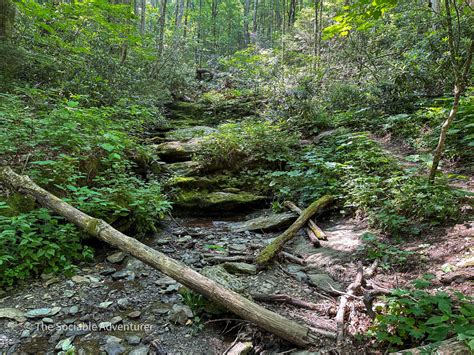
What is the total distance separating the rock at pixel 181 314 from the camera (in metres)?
2.97

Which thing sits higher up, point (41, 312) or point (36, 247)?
point (36, 247)

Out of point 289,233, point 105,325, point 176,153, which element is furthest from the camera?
point 176,153

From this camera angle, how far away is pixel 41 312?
2869mm

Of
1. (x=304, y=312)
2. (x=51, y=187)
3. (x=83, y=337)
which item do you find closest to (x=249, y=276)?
(x=304, y=312)

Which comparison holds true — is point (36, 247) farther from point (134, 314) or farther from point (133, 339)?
point (133, 339)

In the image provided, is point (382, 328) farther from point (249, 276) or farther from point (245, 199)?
point (245, 199)

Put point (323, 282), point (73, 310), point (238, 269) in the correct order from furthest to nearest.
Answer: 1. point (238, 269)
2. point (323, 282)
3. point (73, 310)

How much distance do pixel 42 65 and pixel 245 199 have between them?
6.25 m

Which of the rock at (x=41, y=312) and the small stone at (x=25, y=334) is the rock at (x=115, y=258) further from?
the small stone at (x=25, y=334)

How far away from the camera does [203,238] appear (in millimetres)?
5262

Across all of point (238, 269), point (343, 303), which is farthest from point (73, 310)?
point (343, 303)

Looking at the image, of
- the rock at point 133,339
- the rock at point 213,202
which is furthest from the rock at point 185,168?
the rock at point 133,339

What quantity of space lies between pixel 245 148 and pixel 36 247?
5.26 metres

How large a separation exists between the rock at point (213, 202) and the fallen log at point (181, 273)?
2844 mm
